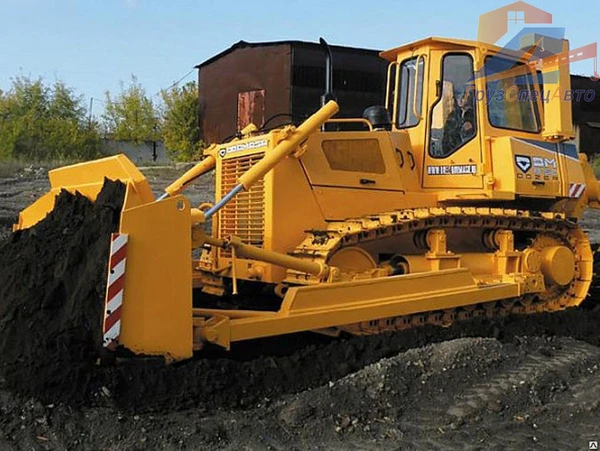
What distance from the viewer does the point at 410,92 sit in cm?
680

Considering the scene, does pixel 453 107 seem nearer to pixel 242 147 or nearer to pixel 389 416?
pixel 242 147

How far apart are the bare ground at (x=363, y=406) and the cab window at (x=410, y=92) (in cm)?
226

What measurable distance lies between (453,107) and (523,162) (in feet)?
2.78

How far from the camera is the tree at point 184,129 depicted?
30234 mm

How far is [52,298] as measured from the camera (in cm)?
461

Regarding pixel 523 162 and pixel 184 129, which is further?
pixel 184 129

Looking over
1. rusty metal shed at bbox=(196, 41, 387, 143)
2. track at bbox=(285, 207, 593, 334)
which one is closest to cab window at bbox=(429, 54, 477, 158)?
track at bbox=(285, 207, 593, 334)

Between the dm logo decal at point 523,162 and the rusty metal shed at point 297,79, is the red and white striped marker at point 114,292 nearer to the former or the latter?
the dm logo decal at point 523,162

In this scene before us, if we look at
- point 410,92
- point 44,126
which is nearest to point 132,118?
point 44,126

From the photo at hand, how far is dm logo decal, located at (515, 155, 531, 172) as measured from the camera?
254 inches

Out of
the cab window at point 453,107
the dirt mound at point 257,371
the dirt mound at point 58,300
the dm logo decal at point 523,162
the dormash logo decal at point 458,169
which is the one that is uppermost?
the cab window at point 453,107

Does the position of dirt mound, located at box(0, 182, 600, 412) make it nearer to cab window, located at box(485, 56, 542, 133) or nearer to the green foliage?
cab window, located at box(485, 56, 542, 133)

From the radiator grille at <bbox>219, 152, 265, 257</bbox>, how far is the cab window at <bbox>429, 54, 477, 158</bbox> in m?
1.83

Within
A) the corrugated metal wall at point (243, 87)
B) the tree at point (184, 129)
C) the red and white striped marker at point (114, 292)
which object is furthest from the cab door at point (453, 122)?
the tree at point (184, 129)
